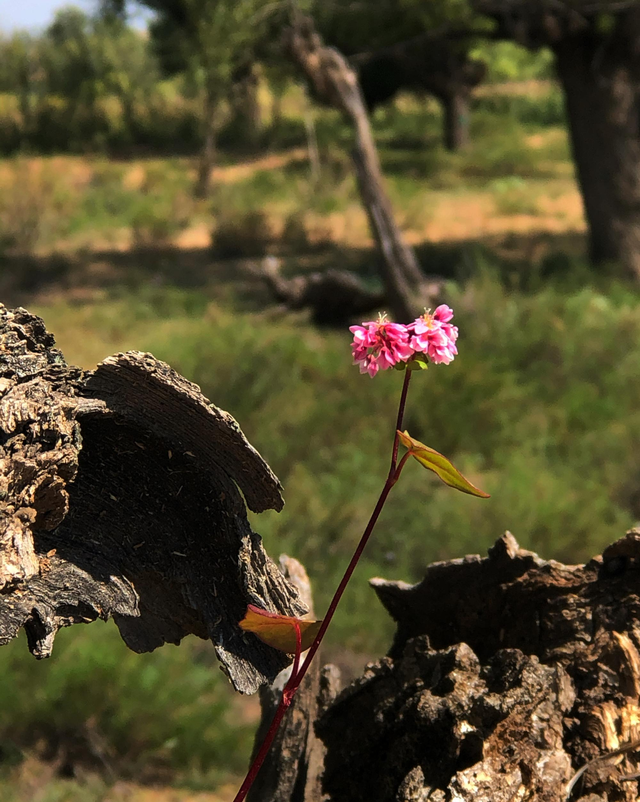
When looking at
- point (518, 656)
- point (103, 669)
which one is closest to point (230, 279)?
point (103, 669)

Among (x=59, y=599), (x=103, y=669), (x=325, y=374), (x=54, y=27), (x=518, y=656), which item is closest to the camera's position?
(x=59, y=599)

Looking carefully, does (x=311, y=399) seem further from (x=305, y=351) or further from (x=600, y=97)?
(x=600, y=97)

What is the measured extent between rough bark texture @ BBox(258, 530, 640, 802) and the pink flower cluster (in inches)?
24.2

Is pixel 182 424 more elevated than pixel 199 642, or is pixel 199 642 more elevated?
pixel 182 424

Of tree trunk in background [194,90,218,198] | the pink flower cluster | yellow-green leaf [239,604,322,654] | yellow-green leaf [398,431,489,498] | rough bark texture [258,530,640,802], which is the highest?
the pink flower cluster

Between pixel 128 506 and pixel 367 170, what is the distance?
831 centimetres

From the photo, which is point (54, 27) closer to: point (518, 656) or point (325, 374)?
point (325, 374)

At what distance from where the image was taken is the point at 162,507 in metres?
1.41

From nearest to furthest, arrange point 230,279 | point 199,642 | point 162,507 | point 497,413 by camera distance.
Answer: point 162,507 → point 199,642 → point 497,413 → point 230,279

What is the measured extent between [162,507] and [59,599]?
24 cm

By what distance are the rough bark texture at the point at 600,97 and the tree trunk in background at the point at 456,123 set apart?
13289 mm

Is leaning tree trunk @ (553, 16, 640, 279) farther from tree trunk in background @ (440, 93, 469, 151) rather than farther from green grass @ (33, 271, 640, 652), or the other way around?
tree trunk in background @ (440, 93, 469, 151)

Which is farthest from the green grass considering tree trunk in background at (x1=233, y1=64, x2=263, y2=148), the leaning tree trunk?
tree trunk in background at (x1=233, y1=64, x2=263, y2=148)

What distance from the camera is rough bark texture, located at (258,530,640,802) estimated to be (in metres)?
1.43
